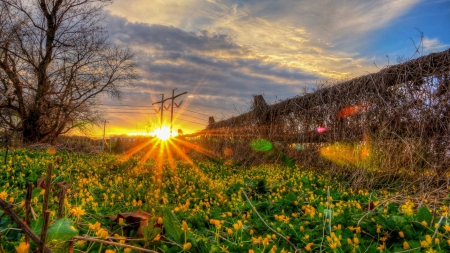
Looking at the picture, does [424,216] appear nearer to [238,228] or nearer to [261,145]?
[238,228]

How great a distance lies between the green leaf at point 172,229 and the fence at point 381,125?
15.9 ft

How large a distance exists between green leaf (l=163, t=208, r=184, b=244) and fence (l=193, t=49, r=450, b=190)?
4.84 meters

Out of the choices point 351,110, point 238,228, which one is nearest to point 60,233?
point 238,228

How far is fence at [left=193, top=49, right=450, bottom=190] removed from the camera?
5.17m

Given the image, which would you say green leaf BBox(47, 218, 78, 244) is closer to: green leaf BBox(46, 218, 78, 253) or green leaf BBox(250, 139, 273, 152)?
green leaf BBox(46, 218, 78, 253)

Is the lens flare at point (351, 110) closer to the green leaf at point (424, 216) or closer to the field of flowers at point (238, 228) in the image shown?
the field of flowers at point (238, 228)

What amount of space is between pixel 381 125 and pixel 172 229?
5.42 m

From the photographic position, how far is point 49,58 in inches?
782

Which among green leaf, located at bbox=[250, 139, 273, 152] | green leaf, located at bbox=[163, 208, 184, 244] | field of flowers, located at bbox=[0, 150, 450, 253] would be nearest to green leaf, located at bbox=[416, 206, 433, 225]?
field of flowers, located at bbox=[0, 150, 450, 253]

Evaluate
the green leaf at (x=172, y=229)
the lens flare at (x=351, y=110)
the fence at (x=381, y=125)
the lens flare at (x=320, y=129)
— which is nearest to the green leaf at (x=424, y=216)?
the green leaf at (x=172, y=229)

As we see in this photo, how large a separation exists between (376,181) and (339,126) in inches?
64.3

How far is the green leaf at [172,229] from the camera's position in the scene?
1624 millimetres

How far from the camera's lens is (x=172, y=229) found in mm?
1644

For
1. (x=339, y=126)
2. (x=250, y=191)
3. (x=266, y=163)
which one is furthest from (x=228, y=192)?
(x=266, y=163)
